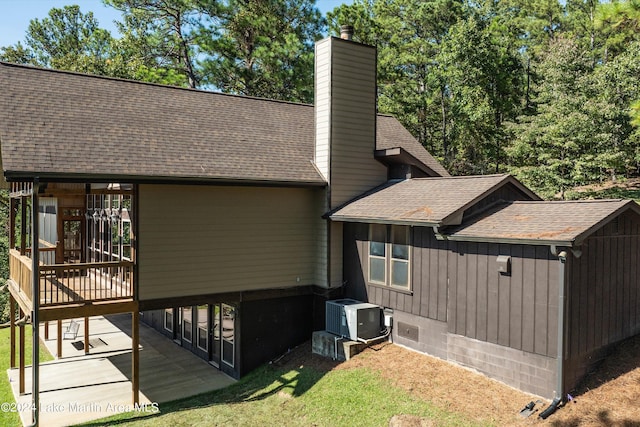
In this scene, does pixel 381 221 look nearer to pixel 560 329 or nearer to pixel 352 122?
pixel 352 122

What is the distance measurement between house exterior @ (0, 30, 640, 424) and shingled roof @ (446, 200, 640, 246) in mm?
43

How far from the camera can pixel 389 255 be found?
10.7 meters

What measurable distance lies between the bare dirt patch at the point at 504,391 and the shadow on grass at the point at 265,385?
0.74m

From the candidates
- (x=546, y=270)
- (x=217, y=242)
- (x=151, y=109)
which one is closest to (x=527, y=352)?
(x=546, y=270)

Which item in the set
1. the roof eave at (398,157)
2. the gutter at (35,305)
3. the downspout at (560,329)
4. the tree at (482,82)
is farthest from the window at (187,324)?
the tree at (482,82)

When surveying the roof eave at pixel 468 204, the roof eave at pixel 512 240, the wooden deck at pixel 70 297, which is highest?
the roof eave at pixel 468 204

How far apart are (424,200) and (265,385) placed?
5.31 meters

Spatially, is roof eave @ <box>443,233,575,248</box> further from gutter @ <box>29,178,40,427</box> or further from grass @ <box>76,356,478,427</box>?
gutter @ <box>29,178,40,427</box>

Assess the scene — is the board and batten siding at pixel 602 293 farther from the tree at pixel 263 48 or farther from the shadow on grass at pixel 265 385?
the tree at pixel 263 48

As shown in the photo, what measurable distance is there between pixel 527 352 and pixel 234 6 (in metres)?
26.3

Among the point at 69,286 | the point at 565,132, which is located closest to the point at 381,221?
the point at 69,286

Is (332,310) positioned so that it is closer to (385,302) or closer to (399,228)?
(385,302)

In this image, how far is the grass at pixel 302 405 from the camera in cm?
787

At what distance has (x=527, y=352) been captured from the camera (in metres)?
7.88
